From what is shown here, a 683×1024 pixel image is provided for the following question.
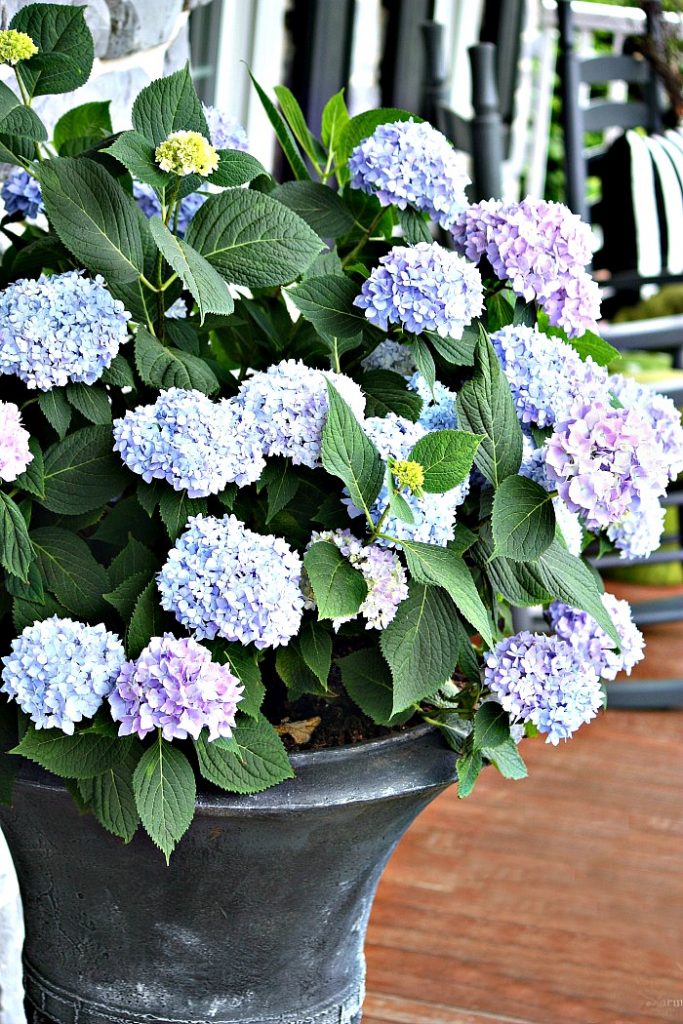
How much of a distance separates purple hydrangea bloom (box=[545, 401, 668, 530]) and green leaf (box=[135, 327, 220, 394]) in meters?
0.25

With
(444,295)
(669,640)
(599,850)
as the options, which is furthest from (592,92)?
(444,295)

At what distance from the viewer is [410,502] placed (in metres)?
0.76

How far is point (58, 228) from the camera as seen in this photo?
77 centimetres

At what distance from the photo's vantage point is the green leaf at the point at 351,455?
0.73m

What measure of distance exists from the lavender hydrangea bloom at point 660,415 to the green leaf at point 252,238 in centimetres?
26

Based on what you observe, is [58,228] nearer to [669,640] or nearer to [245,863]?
[245,863]


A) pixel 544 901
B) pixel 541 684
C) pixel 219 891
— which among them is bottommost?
pixel 544 901

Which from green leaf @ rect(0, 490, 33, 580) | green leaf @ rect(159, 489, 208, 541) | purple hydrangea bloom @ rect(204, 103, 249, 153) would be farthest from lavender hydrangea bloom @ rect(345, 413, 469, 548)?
purple hydrangea bloom @ rect(204, 103, 249, 153)

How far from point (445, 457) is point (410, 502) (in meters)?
0.04

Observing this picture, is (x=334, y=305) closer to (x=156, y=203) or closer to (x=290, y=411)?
(x=290, y=411)

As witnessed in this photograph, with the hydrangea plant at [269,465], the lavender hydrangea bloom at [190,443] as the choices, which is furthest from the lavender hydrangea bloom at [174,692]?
the lavender hydrangea bloom at [190,443]

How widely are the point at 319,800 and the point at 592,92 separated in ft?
18.2

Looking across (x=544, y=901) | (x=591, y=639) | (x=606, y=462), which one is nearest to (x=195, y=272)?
(x=606, y=462)

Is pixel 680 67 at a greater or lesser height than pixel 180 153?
lesser
